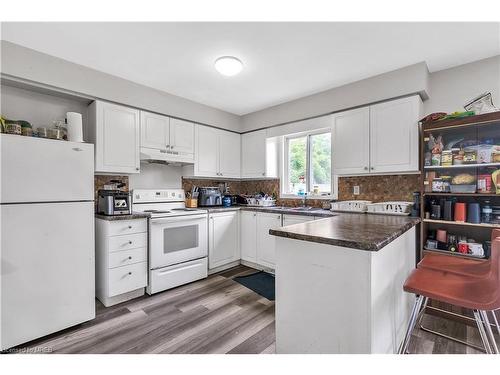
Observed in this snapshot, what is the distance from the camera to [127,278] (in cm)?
243

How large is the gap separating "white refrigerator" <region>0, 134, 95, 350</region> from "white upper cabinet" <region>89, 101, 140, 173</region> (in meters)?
0.54

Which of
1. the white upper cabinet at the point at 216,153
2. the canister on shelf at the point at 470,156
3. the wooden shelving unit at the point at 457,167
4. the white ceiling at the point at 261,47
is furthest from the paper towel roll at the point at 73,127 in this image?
the canister on shelf at the point at 470,156

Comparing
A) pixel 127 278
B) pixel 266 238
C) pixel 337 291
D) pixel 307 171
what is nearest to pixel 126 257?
pixel 127 278

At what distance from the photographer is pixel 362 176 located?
295 cm

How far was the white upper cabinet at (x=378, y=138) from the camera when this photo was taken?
2350mm

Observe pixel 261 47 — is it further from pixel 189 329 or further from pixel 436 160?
pixel 189 329

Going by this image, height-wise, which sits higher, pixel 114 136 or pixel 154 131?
pixel 154 131

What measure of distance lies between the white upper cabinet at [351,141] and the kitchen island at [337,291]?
1.29m

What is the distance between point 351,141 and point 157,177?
2.52 metres

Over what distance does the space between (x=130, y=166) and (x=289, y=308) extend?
89.7 inches

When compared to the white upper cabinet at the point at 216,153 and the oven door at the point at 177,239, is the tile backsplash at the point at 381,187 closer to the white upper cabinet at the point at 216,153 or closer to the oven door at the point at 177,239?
the white upper cabinet at the point at 216,153

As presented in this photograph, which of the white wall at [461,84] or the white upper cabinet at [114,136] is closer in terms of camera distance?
the white wall at [461,84]
